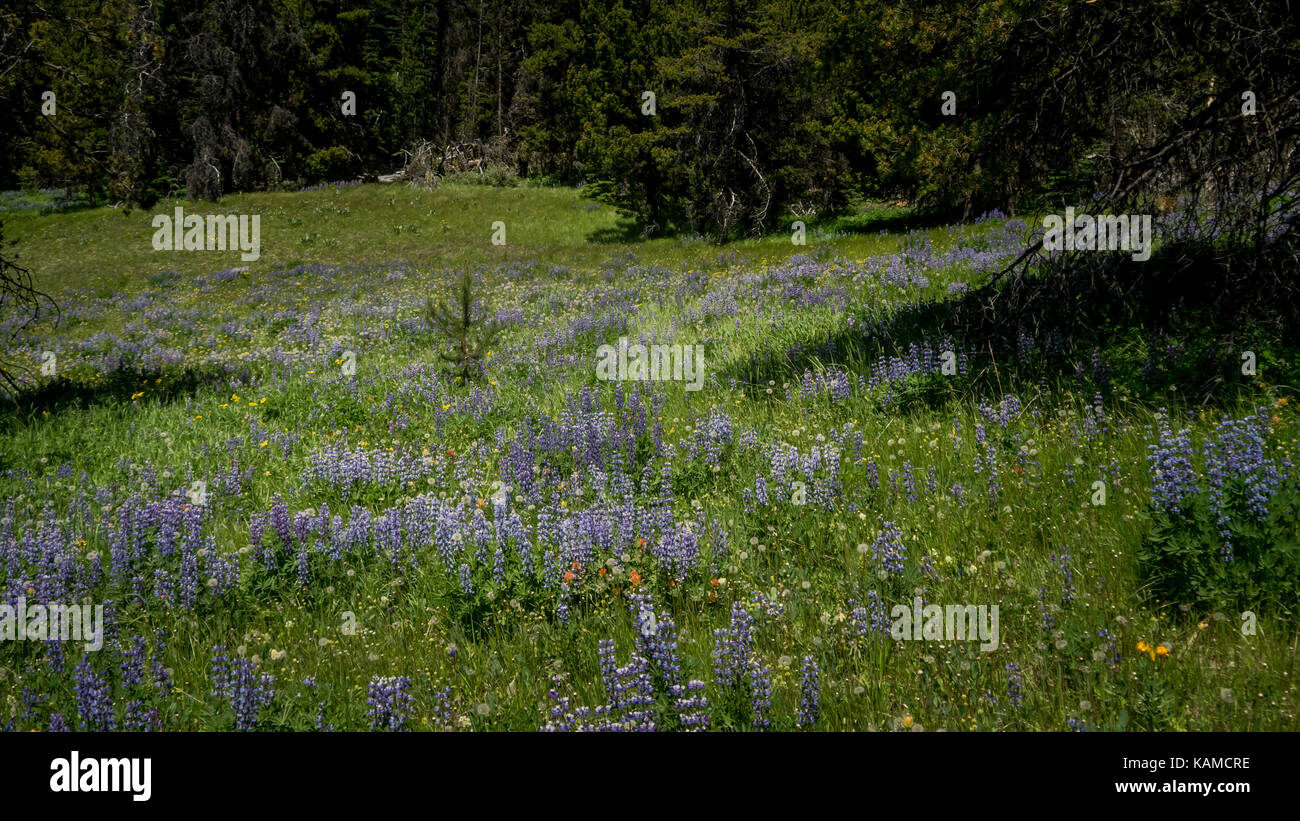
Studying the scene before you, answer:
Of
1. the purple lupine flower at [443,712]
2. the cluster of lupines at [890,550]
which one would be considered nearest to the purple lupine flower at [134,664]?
the purple lupine flower at [443,712]

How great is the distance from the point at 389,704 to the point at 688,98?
25.8m

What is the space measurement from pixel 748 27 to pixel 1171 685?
92.3ft

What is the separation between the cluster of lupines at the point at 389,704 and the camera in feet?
9.20

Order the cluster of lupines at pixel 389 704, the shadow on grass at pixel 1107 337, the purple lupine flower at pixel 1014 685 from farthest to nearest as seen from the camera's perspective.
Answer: the shadow on grass at pixel 1107 337, the cluster of lupines at pixel 389 704, the purple lupine flower at pixel 1014 685

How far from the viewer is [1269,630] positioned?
2.76 metres

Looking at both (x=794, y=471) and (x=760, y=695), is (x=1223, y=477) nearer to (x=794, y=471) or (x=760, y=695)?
(x=794, y=471)

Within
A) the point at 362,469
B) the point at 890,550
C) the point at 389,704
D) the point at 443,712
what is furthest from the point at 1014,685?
the point at 362,469

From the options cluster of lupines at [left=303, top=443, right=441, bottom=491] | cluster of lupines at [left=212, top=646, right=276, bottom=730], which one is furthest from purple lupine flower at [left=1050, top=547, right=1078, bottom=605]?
cluster of lupines at [left=303, top=443, right=441, bottom=491]

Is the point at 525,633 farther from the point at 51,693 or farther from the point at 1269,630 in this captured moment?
the point at 1269,630

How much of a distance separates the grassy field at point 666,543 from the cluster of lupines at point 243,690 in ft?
0.05

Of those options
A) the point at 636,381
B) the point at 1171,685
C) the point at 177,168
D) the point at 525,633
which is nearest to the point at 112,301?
the point at 636,381

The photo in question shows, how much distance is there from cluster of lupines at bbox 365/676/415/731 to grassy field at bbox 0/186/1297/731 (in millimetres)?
15

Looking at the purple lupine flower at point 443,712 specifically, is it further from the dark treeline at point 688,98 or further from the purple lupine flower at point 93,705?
the dark treeline at point 688,98

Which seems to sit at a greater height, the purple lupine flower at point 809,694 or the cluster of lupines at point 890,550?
the cluster of lupines at point 890,550
